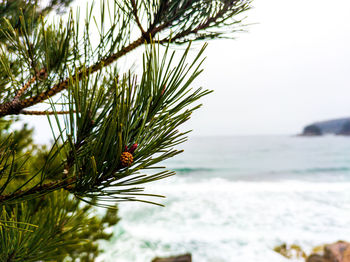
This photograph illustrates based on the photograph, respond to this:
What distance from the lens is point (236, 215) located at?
905cm

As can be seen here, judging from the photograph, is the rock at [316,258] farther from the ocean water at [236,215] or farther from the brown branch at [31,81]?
the brown branch at [31,81]

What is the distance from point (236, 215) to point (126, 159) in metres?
9.23

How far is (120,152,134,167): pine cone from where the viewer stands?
54 centimetres

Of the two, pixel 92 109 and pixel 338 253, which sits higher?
pixel 92 109

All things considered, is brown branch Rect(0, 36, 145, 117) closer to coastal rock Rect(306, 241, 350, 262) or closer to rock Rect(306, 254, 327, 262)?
coastal rock Rect(306, 241, 350, 262)

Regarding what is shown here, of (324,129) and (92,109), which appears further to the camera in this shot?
(324,129)

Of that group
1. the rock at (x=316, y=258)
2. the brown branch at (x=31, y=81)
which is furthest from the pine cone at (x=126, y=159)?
the rock at (x=316, y=258)

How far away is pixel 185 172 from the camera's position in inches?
634

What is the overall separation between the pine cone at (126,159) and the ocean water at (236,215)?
20.9 ft

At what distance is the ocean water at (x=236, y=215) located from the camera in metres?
6.72

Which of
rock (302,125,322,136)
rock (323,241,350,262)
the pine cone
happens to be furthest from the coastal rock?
rock (302,125,322,136)

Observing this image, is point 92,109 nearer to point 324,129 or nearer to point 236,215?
point 236,215

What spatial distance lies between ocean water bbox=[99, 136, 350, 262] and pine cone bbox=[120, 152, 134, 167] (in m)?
6.36

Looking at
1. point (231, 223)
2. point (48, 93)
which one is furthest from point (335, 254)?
point (48, 93)
